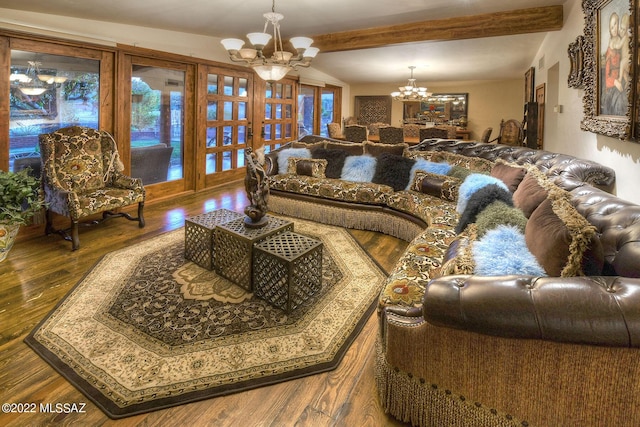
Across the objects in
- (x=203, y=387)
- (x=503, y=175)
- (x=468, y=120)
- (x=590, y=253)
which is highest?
(x=468, y=120)

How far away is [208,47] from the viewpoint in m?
5.85

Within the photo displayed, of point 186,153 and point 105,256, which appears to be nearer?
point 105,256

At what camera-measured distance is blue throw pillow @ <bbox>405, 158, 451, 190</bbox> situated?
409 cm

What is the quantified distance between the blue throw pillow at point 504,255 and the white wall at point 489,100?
8404 millimetres

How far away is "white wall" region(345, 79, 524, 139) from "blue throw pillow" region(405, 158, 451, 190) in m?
6.11

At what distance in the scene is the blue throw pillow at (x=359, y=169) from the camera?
4.61 meters

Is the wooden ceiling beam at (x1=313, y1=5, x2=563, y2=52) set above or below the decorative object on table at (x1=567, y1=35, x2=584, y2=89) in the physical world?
above

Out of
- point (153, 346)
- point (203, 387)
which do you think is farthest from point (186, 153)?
point (203, 387)

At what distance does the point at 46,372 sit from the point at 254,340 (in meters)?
1.04

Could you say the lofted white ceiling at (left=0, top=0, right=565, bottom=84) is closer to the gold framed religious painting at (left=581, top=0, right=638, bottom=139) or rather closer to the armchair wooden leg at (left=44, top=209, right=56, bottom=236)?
the gold framed religious painting at (left=581, top=0, right=638, bottom=139)

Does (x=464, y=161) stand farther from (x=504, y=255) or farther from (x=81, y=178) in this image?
(x=81, y=178)

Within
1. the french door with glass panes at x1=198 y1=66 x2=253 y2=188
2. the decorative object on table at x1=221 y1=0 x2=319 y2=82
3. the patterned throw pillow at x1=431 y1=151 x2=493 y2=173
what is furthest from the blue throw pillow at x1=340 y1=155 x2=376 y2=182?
the french door with glass panes at x1=198 y1=66 x2=253 y2=188

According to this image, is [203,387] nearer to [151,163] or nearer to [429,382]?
[429,382]

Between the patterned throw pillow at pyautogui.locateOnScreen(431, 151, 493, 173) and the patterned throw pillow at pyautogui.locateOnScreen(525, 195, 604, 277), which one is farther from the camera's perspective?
the patterned throw pillow at pyautogui.locateOnScreen(431, 151, 493, 173)
